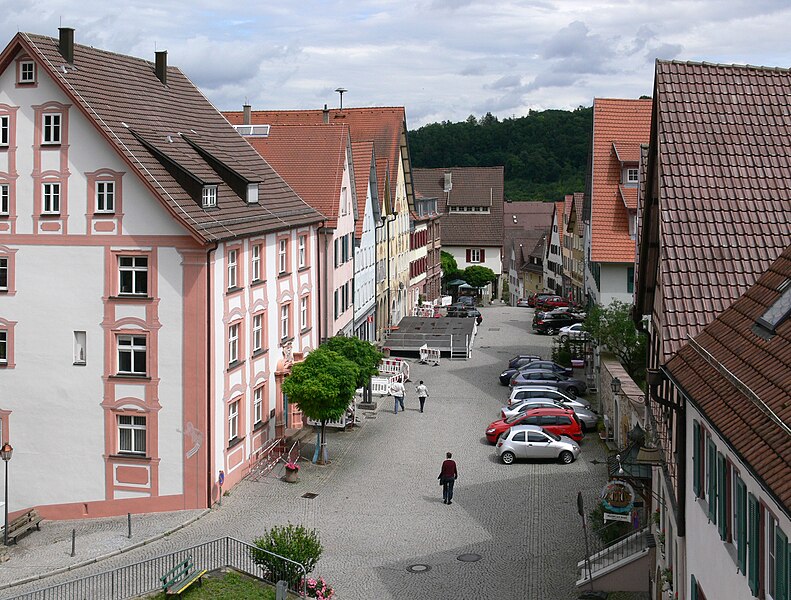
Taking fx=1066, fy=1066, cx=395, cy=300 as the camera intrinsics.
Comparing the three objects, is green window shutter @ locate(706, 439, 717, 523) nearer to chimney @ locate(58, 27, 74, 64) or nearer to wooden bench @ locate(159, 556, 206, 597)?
wooden bench @ locate(159, 556, 206, 597)

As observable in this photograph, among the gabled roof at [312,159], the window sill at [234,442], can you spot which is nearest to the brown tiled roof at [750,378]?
the window sill at [234,442]

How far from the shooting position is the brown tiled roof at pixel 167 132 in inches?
1161

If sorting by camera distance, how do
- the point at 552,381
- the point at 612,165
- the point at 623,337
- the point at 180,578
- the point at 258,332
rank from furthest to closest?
the point at 612,165 → the point at 552,381 → the point at 623,337 → the point at 258,332 → the point at 180,578

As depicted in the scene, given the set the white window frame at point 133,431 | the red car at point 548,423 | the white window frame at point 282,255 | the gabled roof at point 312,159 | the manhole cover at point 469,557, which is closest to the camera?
the manhole cover at point 469,557

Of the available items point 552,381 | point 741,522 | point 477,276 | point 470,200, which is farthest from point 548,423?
point 470,200

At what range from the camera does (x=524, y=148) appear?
155 meters

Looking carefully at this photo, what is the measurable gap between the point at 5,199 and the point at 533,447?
1775 cm

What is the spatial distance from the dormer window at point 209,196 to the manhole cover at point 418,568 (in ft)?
39.7

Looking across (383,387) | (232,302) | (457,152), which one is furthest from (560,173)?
(232,302)

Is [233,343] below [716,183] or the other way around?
below

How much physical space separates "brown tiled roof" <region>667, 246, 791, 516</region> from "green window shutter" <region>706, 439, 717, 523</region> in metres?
0.94

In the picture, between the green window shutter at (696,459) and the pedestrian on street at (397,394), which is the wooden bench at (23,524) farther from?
the green window shutter at (696,459)

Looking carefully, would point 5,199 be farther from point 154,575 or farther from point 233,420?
point 154,575

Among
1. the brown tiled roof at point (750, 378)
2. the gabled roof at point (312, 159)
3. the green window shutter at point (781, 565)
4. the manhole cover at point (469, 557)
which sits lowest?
the manhole cover at point (469, 557)
